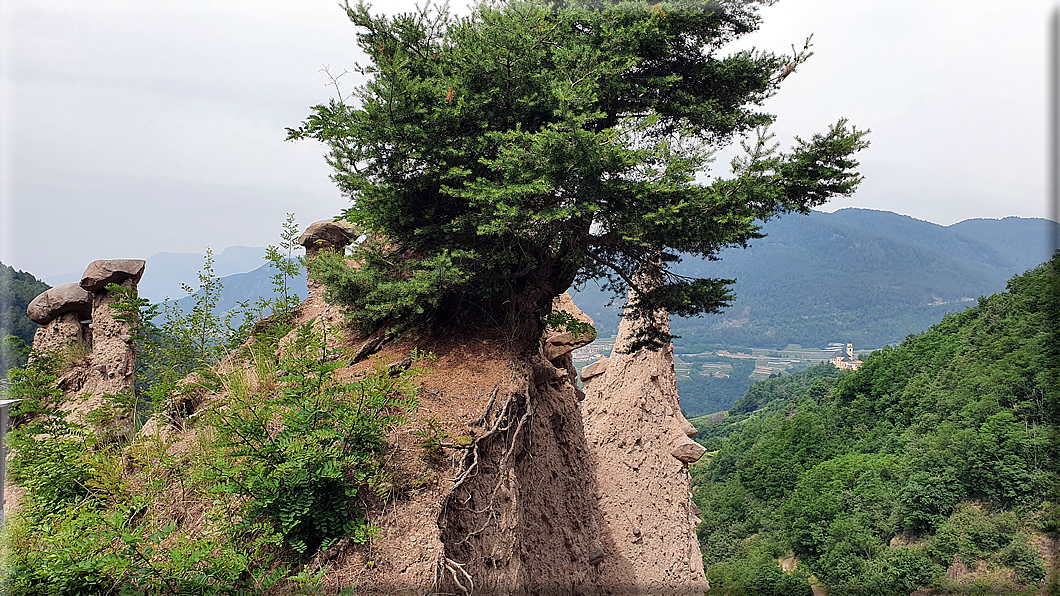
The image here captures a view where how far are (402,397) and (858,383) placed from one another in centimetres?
4723

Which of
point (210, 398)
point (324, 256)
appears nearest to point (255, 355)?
point (210, 398)

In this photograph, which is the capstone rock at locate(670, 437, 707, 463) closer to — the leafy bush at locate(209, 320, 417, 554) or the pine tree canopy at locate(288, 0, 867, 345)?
the pine tree canopy at locate(288, 0, 867, 345)

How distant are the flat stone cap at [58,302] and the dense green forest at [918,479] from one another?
92.9 ft

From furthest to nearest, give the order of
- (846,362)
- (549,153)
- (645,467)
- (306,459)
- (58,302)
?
(846,362) → (645,467) → (58,302) → (549,153) → (306,459)

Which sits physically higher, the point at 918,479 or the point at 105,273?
the point at 105,273

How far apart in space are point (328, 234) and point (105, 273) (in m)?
2.75

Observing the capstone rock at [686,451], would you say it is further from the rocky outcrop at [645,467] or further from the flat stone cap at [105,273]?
the flat stone cap at [105,273]

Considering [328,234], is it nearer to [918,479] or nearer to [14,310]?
[14,310]

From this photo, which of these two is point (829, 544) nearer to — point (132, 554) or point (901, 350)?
point (901, 350)

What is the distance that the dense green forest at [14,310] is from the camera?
596 cm

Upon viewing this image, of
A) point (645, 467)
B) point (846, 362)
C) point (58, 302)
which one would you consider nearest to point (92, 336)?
point (58, 302)

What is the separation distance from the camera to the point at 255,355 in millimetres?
6109

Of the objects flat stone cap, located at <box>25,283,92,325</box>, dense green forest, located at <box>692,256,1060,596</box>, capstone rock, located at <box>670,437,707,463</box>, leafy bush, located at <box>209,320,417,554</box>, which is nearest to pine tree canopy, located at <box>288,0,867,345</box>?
leafy bush, located at <box>209,320,417,554</box>

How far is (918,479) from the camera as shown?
31.0m
